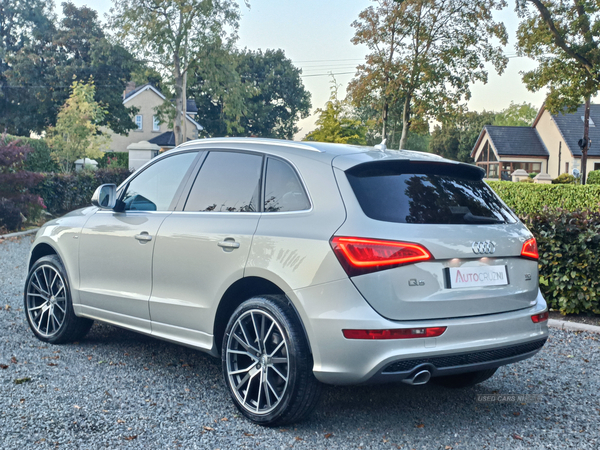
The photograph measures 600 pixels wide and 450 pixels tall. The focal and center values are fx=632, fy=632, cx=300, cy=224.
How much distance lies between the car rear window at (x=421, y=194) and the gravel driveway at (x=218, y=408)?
1.35 metres

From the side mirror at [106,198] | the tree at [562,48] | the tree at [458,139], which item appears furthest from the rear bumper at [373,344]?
the tree at [458,139]

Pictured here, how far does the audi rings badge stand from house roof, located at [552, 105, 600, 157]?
62.3 m

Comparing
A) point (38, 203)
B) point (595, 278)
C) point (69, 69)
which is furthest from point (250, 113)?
point (595, 278)

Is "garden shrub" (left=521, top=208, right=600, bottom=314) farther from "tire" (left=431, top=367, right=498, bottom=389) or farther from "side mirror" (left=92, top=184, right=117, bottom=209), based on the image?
"side mirror" (left=92, top=184, right=117, bottom=209)

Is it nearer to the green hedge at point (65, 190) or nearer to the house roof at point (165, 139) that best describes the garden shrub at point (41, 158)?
the green hedge at point (65, 190)

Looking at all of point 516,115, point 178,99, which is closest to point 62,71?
point 178,99

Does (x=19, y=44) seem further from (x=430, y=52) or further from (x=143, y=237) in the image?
(x=143, y=237)

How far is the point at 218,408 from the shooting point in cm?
429

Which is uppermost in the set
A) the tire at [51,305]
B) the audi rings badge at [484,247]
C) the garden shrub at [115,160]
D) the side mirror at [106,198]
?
the garden shrub at [115,160]

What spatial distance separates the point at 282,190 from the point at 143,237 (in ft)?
4.42

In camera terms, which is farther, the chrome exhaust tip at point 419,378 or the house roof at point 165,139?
the house roof at point 165,139

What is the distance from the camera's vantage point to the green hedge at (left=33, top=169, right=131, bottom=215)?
19734 mm

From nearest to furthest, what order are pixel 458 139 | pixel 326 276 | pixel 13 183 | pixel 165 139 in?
pixel 326 276
pixel 13 183
pixel 165 139
pixel 458 139

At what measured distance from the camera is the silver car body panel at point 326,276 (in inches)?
137
